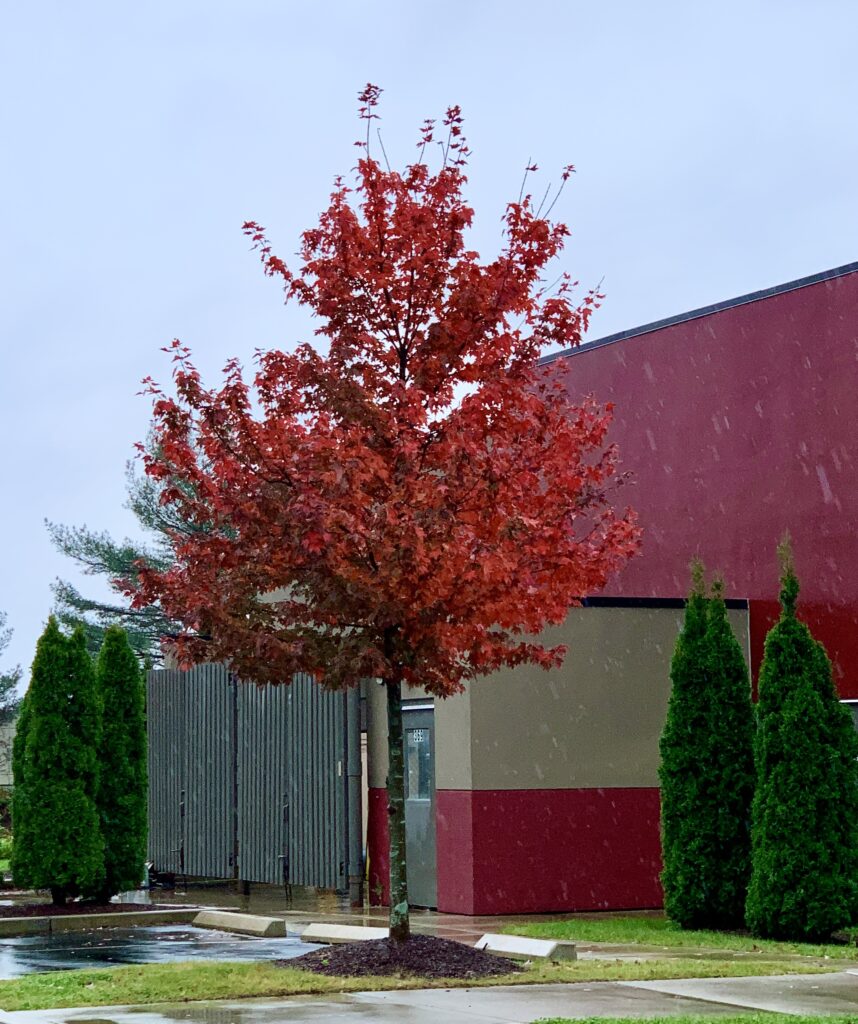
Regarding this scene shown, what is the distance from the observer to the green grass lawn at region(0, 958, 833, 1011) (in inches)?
473

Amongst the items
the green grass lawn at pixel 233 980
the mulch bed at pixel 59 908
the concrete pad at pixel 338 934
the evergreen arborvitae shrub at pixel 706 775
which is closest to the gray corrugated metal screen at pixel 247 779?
the mulch bed at pixel 59 908

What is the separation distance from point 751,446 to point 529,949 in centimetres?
974

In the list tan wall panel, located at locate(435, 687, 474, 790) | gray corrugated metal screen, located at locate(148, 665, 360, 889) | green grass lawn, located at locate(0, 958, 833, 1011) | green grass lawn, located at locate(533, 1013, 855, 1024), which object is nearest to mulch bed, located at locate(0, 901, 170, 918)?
gray corrugated metal screen, located at locate(148, 665, 360, 889)

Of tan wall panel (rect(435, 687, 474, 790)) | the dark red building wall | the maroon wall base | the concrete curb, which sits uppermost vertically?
the dark red building wall

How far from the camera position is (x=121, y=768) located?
21.6 meters

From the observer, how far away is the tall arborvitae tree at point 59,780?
20312 millimetres

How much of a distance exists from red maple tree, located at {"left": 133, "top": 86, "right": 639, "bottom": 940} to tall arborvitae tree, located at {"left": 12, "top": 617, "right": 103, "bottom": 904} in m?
7.43

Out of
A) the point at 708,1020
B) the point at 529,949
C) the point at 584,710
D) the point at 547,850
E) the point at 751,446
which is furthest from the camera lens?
the point at 751,446

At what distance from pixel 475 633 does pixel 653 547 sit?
11.0 m

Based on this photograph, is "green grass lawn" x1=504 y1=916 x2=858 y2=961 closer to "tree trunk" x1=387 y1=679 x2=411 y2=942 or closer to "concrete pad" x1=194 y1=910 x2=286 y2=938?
"concrete pad" x1=194 y1=910 x2=286 y2=938

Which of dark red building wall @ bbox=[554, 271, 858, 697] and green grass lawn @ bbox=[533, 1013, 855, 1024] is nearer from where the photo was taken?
green grass lawn @ bbox=[533, 1013, 855, 1024]

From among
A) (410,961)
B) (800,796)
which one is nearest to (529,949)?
(410,961)

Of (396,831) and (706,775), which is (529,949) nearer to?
(396,831)

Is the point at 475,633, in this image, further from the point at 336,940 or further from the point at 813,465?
the point at 813,465
